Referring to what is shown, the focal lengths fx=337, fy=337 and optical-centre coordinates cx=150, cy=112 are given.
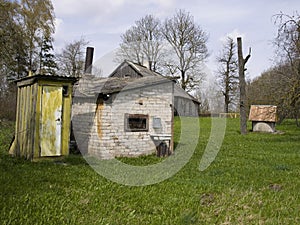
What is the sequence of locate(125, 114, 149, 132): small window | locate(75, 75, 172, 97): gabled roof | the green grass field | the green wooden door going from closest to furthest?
the green grass field, the green wooden door, locate(75, 75, 172, 97): gabled roof, locate(125, 114, 149, 132): small window

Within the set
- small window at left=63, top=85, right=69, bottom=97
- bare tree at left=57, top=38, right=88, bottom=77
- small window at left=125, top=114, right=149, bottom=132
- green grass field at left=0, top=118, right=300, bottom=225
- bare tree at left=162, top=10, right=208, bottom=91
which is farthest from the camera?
bare tree at left=57, top=38, right=88, bottom=77

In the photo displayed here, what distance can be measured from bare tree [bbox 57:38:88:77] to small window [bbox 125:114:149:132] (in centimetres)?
2259

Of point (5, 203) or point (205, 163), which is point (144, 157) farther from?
point (5, 203)

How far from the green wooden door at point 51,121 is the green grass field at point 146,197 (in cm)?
64

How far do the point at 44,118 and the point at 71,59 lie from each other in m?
26.5

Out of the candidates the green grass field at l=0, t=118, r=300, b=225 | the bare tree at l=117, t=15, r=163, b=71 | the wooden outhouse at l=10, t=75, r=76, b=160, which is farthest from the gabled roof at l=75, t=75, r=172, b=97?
the bare tree at l=117, t=15, r=163, b=71

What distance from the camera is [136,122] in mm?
12016

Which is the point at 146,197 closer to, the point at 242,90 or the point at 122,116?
the point at 122,116

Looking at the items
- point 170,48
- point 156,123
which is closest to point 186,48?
point 170,48

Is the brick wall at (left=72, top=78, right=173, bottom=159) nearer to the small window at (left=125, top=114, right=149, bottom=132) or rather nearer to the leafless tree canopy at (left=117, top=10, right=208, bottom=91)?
the small window at (left=125, top=114, right=149, bottom=132)

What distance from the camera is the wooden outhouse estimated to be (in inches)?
371

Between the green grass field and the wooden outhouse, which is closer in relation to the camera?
the green grass field

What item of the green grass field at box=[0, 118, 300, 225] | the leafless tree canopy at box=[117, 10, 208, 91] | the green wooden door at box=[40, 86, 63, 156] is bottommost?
the green grass field at box=[0, 118, 300, 225]

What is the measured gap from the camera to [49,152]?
9.58 m
